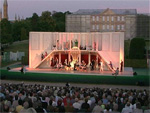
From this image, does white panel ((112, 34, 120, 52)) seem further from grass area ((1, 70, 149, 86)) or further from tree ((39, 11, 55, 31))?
tree ((39, 11, 55, 31))

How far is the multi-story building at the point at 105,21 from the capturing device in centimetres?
6862

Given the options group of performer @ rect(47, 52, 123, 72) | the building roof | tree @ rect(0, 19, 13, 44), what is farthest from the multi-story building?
group of performer @ rect(47, 52, 123, 72)

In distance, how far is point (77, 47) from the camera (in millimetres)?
30516

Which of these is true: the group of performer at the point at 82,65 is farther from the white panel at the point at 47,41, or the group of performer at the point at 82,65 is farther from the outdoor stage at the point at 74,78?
the outdoor stage at the point at 74,78

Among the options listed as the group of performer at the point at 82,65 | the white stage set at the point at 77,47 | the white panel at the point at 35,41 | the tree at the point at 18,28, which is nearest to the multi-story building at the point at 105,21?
the tree at the point at 18,28

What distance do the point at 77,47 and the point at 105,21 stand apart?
4090 centimetres

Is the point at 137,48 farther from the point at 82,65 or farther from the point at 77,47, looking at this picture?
the point at 82,65

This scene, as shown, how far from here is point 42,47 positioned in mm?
31609

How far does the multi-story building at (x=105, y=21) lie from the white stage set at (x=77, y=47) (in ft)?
128

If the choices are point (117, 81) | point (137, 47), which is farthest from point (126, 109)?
point (137, 47)

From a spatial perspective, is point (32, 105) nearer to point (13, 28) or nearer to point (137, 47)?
point (137, 47)

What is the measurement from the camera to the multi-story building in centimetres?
6862

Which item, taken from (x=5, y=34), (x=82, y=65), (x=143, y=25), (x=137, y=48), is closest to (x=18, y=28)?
(x=5, y=34)

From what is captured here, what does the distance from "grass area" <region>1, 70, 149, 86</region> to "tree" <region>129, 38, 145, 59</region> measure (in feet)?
39.6
